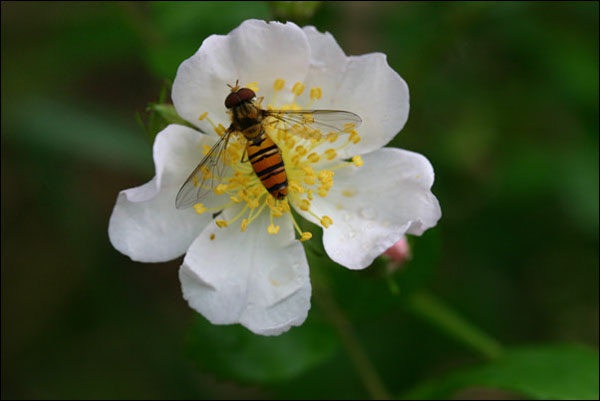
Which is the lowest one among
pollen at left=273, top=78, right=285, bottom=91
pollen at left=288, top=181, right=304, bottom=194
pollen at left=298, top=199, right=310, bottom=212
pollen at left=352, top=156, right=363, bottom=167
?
pollen at left=298, top=199, right=310, bottom=212

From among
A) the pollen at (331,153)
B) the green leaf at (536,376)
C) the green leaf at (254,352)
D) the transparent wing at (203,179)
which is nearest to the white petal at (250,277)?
the transparent wing at (203,179)

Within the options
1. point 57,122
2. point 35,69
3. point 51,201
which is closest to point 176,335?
point 51,201

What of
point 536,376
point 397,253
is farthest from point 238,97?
point 536,376

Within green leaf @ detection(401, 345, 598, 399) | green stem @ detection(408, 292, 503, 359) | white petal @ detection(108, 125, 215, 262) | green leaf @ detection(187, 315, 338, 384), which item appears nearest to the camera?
white petal @ detection(108, 125, 215, 262)

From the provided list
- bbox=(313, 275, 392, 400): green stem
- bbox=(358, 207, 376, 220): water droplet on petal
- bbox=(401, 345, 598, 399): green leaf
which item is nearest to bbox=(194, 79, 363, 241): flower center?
bbox=(358, 207, 376, 220): water droplet on petal

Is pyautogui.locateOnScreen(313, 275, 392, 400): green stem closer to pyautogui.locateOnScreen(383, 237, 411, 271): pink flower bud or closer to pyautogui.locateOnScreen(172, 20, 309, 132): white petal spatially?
pyautogui.locateOnScreen(383, 237, 411, 271): pink flower bud

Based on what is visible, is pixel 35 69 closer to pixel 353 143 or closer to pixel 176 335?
pixel 176 335

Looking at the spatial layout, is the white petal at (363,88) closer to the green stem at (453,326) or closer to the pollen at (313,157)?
the pollen at (313,157)
